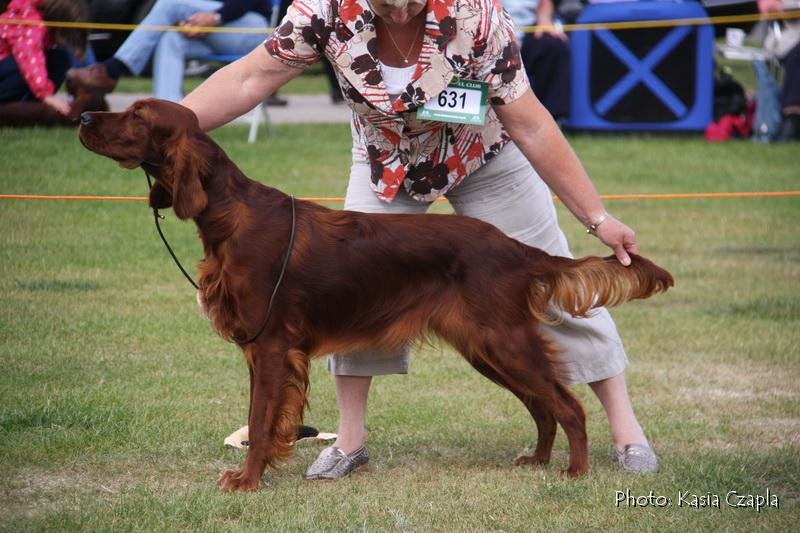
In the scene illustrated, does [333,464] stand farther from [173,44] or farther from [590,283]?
[173,44]

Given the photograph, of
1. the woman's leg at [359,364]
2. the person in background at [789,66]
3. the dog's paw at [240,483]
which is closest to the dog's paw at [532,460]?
the woman's leg at [359,364]

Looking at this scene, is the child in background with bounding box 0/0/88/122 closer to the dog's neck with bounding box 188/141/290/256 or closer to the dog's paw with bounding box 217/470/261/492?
the dog's neck with bounding box 188/141/290/256

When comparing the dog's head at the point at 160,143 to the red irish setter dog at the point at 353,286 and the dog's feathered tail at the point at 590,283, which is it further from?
the dog's feathered tail at the point at 590,283

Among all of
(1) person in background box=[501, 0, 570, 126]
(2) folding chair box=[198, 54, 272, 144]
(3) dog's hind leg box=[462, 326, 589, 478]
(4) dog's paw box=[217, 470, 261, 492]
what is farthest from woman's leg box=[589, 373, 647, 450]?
(1) person in background box=[501, 0, 570, 126]

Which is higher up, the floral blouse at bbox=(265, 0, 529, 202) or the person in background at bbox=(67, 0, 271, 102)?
the floral blouse at bbox=(265, 0, 529, 202)

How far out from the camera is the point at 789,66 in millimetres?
9883

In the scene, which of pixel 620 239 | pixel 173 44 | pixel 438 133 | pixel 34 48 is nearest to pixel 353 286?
pixel 438 133

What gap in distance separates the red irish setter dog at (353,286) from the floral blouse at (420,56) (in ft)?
0.91

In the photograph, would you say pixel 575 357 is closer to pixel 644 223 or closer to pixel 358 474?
pixel 358 474

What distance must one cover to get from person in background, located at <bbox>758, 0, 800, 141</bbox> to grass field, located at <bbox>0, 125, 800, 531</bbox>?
247cm

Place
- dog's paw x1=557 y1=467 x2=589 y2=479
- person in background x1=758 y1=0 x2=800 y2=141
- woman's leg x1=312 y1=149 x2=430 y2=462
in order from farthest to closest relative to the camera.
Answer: person in background x1=758 y1=0 x2=800 y2=141 < woman's leg x1=312 y1=149 x2=430 y2=462 < dog's paw x1=557 y1=467 x2=589 y2=479

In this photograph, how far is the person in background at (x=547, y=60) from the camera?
33.1ft

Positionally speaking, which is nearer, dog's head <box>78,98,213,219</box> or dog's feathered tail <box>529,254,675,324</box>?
dog's head <box>78,98,213,219</box>

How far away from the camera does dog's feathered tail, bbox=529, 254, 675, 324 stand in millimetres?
3404
